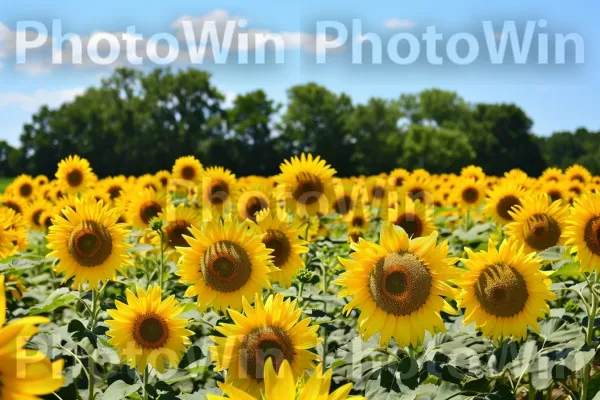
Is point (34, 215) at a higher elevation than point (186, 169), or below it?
below

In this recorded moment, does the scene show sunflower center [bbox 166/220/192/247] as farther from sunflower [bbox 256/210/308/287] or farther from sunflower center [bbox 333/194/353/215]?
sunflower center [bbox 333/194/353/215]

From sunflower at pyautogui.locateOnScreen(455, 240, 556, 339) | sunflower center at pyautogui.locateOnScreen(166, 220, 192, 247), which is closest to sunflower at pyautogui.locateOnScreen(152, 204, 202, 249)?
sunflower center at pyautogui.locateOnScreen(166, 220, 192, 247)

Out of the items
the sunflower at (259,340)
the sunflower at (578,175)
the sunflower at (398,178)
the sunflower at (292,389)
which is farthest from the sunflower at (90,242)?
the sunflower at (578,175)

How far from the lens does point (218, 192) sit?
7.43 metres

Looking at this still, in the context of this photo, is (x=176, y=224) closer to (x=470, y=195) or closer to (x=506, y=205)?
(x=506, y=205)

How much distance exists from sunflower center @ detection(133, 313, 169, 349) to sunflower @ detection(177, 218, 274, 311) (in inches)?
15.0

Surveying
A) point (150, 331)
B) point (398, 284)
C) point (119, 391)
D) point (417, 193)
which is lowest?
point (119, 391)

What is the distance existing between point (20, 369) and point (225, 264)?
218cm

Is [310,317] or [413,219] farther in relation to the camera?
[413,219]

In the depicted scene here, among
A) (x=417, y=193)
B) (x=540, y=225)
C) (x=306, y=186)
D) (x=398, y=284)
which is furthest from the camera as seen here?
(x=417, y=193)

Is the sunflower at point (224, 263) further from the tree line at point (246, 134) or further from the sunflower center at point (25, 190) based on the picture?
the tree line at point (246, 134)

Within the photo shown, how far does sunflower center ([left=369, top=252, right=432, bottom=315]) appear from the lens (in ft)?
11.4

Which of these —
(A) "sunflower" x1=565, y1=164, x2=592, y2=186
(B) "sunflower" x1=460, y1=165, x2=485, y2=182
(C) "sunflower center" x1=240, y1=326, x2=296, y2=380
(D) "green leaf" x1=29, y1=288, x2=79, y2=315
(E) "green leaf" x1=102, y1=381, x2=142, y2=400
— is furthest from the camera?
(A) "sunflower" x1=565, y1=164, x2=592, y2=186

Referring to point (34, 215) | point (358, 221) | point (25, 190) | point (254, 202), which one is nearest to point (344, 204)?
point (358, 221)
